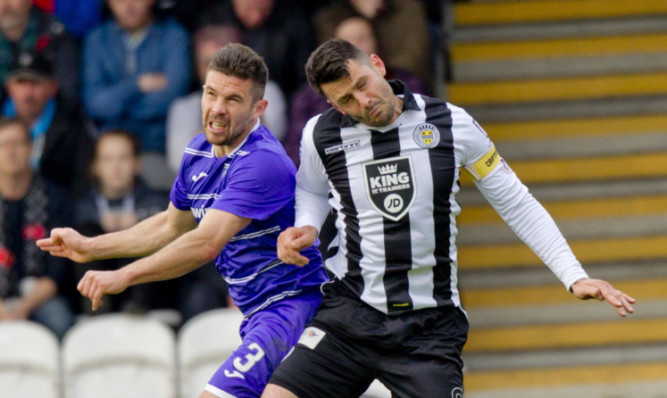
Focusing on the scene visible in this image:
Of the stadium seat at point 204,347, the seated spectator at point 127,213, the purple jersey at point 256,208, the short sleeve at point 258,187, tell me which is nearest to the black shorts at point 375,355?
the purple jersey at point 256,208

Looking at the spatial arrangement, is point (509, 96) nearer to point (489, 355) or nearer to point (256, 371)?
point (489, 355)

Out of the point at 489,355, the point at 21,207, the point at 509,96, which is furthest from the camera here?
the point at 509,96

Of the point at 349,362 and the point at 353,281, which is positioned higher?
the point at 353,281

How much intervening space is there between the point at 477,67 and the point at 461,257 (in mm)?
1429

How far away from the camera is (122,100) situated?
6.93m

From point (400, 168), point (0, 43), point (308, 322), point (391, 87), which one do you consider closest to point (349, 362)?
point (308, 322)

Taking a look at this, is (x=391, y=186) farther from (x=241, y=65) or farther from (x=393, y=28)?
(x=393, y=28)

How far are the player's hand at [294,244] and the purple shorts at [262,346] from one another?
34cm

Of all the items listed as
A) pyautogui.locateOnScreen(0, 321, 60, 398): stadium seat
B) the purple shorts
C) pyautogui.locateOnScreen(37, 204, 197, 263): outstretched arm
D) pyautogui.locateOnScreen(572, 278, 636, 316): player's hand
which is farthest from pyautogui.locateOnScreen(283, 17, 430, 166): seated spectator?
pyautogui.locateOnScreen(572, 278, 636, 316): player's hand

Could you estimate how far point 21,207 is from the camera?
6691mm

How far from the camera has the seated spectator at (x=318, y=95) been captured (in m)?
6.71

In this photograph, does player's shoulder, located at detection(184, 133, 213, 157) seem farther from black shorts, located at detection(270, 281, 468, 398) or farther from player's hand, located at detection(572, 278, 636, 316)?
player's hand, located at detection(572, 278, 636, 316)

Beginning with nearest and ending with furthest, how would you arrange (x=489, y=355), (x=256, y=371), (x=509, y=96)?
1. (x=256, y=371)
2. (x=489, y=355)
3. (x=509, y=96)

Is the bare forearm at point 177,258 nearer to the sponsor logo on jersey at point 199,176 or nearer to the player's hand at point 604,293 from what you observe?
the sponsor logo on jersey at point 199,176
